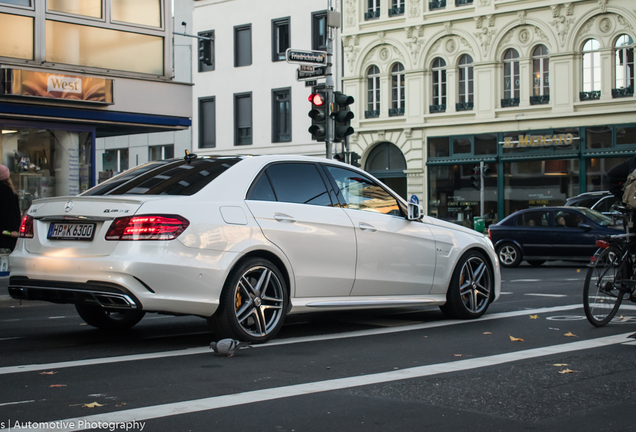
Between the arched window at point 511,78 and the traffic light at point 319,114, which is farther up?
the arched window at point 511,78

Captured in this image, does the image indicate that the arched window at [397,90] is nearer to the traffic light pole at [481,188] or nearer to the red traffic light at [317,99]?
the traffic light pole at [481,188]

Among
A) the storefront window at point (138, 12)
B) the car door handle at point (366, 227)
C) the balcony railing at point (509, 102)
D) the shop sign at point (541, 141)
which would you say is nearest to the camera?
the car door handle at point (366, 227)

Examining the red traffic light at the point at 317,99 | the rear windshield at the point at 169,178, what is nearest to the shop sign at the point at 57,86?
the red traffic light at the point at 317,99

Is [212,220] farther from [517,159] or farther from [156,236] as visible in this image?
[517,159]

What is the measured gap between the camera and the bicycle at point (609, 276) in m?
7.73

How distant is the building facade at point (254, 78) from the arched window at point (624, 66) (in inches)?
504

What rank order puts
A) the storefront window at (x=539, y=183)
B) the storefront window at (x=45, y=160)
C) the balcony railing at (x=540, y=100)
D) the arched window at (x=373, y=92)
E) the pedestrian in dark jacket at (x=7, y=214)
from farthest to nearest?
1. the arched window at (x=373, y=92)
2. the balcony railing at (x=540, y=100)
3. the storefront window at (x=539, y=183)
4. the storefront window at (x=45, y=160)
5. the pedestrian in dark jacket at (x=7, y=214)

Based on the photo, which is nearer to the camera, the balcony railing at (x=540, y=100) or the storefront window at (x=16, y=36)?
the storefront window at (x=16, y=36)

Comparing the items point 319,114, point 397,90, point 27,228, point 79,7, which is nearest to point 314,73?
point 319,114

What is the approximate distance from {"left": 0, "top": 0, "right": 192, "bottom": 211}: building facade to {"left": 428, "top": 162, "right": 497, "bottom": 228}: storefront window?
65.9 feet

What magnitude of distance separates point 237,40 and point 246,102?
10.3 feet

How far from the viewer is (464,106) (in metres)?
36.3

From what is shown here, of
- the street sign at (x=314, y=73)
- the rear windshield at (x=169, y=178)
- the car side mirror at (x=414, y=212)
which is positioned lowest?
the car side mirror at (x=414, y=212)

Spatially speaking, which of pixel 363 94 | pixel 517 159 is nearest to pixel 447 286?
pixel 517 159
